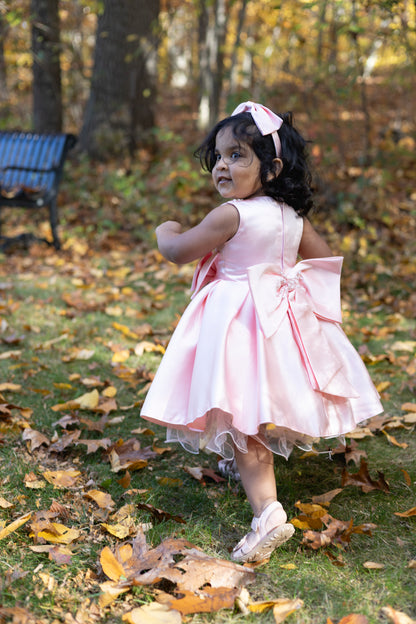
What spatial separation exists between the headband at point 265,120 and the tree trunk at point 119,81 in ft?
20.6

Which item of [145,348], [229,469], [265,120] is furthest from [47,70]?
[229,469]

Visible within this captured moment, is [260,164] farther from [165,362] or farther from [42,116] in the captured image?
[42,116]

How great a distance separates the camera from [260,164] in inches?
88.1

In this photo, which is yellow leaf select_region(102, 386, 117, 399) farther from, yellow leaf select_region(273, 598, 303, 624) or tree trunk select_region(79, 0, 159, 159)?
tree trunk select_region(79, 0, 159, 159)

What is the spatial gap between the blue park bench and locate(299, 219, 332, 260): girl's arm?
4495 mm

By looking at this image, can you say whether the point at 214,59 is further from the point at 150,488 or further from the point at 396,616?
the point at 396,616

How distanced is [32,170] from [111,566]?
526 cm

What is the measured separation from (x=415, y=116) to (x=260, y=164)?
9735mm

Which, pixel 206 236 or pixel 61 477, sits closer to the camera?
pixel 206 236

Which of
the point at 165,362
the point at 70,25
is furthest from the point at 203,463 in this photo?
the point at 70,25

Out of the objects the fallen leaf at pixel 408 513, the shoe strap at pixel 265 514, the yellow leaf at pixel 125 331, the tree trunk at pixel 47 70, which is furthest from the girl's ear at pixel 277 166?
the tree trunk at pixel 47 70

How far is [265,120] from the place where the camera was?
2211 millimetres

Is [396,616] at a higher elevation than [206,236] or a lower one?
lower

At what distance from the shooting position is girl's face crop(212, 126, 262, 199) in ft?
7.25
